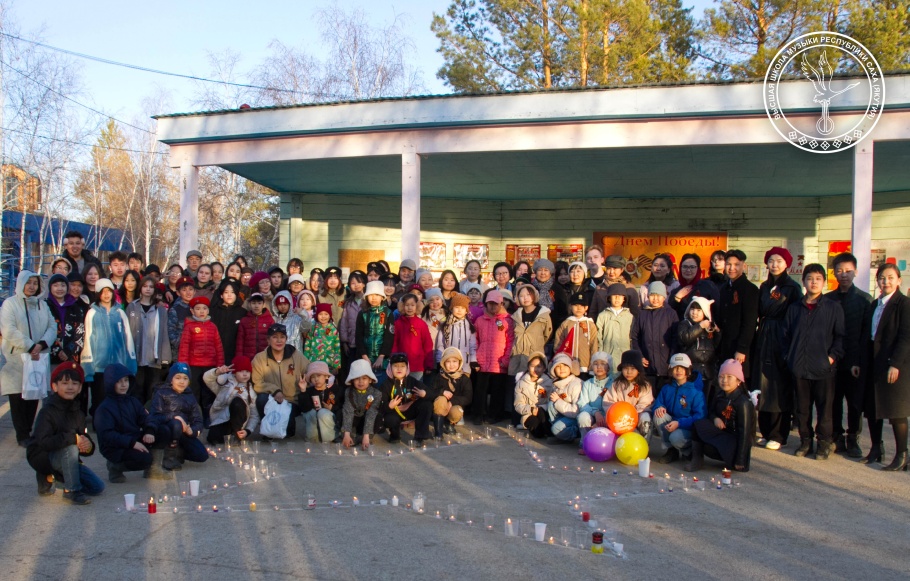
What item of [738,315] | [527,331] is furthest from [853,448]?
[527,331]

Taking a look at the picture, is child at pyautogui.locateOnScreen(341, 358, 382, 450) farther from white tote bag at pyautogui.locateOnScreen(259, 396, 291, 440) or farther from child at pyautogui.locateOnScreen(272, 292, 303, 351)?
child at pyautogui.locateOnScreen(272, 292, 303, 351)

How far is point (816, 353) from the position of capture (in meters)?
7.38

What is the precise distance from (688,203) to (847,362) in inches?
396

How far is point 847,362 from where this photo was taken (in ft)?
24.4

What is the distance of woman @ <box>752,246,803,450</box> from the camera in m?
7.80

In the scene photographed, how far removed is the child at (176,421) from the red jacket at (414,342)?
8.37ft

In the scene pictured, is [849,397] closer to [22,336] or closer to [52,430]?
[52,430]

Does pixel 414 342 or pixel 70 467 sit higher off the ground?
pixel 414 342

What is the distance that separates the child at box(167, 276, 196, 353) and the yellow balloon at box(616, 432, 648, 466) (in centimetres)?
520

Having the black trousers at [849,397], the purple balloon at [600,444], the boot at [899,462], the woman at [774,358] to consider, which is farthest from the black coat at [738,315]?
the purple balloon at [600,444]

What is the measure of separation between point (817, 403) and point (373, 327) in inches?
191

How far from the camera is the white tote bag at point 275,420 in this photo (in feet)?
26.4

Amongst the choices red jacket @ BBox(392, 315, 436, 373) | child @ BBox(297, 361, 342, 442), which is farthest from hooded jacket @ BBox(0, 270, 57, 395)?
red jacket @ BBox(392, 315, 436, 373)

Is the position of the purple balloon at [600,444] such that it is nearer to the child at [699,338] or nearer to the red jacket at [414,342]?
the child at [699,338]
